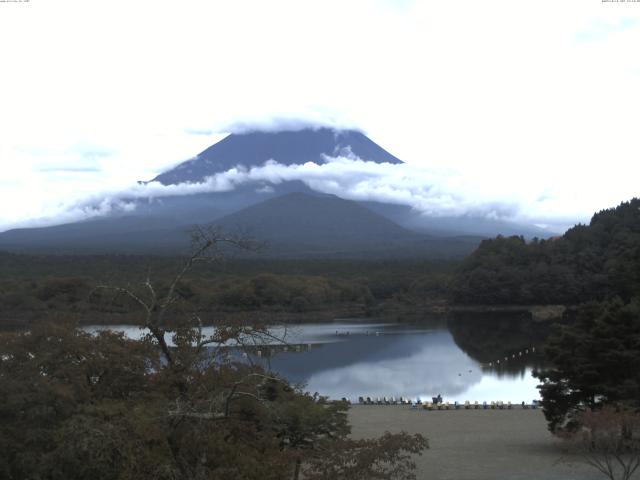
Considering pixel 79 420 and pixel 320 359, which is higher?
pixel 79 420

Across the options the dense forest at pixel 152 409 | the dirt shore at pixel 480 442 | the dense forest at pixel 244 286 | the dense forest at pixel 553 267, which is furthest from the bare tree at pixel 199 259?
the dense forest at pixel 553 267

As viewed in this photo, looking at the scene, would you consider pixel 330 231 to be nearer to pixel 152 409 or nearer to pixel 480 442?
pixel 480 442

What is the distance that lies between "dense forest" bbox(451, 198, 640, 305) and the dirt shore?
3391 centimetres

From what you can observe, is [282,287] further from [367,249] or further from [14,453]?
[367,249]

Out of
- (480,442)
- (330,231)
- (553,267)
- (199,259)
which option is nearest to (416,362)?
(480,442)

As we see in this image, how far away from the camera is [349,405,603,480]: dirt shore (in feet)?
36.9

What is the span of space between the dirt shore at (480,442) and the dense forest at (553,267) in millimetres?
33906

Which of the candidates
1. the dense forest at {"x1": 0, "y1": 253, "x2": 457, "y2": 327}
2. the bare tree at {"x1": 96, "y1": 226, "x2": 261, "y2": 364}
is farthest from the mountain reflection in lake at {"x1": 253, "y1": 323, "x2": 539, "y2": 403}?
the bare tree at {"x1": 96, "y1": 226, "x2": 261, "y2": 364}

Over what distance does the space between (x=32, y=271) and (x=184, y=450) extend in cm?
5761

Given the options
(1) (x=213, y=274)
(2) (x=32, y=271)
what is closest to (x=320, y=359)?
(1) (x=213, y=274)

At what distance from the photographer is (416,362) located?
3008 centimetres

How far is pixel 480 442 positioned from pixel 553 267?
41.4 metres

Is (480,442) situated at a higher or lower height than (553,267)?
lower

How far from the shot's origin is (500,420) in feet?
54.3
